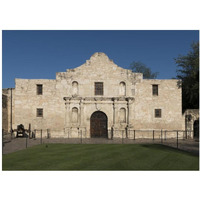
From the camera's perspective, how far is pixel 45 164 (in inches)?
333

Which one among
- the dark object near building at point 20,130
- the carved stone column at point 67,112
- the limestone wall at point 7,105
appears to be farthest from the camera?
the limestone wall at point 7,105

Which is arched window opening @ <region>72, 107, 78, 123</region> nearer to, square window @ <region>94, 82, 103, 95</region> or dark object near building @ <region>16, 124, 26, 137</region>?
square window @ <region>94, 82, 103, 95</region>

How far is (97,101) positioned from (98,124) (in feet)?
8.89

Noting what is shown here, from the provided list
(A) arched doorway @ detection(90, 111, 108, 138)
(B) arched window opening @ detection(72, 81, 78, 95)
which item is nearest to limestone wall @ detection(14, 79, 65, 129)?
(B) arched window opening @ detection(72, 81, 78, 95)

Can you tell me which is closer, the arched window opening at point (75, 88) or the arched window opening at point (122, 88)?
the arched window opening at point (75, 88)

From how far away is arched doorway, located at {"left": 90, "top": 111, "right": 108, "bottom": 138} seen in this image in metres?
21.9

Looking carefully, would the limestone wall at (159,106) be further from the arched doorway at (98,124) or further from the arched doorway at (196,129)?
the arched doorway at (98,124)

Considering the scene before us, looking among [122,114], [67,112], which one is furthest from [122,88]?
[67,112]

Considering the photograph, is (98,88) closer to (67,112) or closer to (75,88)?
(75,88)

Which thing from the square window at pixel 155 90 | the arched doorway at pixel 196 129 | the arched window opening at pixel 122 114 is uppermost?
the square window at pixel 155 90

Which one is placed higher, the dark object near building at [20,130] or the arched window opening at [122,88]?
the arched window opening at [122,88]

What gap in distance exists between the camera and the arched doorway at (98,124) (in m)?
21.9

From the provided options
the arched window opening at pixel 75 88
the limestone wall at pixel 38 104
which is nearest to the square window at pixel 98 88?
the arched window opening at pixel 75 88

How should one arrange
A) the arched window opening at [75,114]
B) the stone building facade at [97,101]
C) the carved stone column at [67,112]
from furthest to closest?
the arched window opening at [75,114] → the stone building facade at [97,101] → the carved stone column at [67,112]
